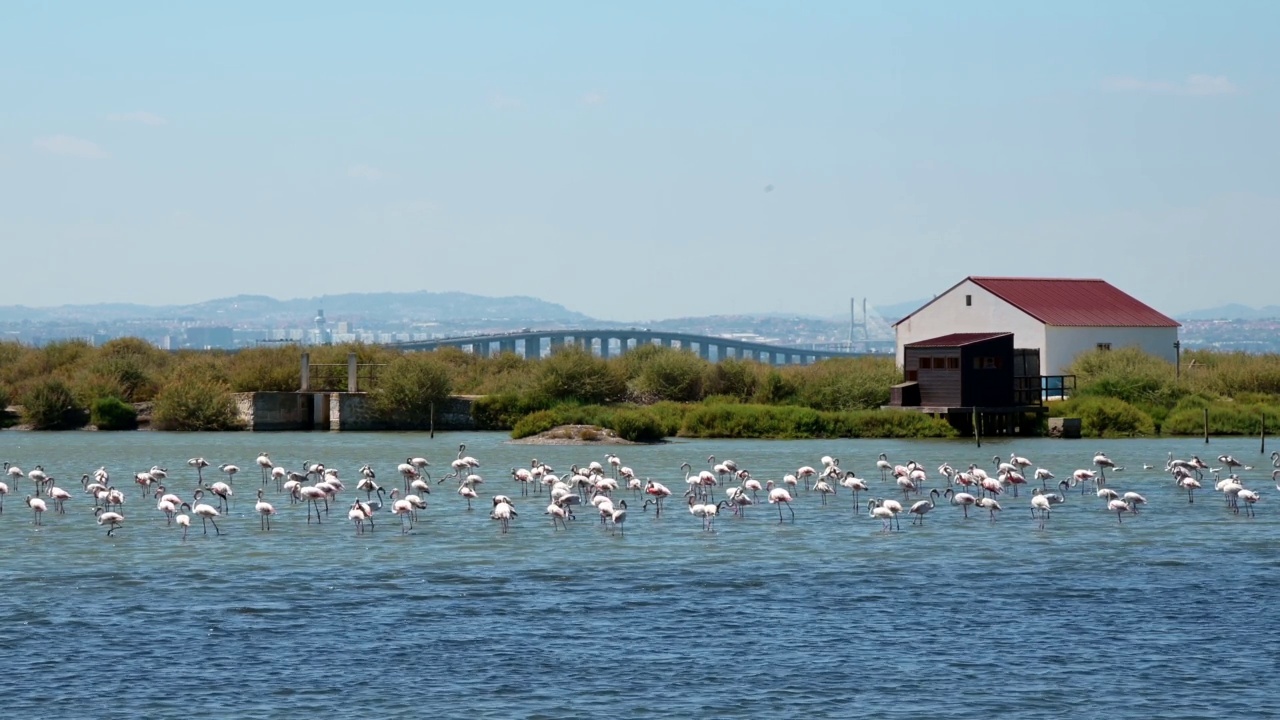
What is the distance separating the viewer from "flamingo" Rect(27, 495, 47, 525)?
31047 mm

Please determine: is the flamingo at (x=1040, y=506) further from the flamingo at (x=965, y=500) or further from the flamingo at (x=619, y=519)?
the flamingo at (x=619, y=519)

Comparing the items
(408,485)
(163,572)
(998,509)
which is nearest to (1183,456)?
(998,509)

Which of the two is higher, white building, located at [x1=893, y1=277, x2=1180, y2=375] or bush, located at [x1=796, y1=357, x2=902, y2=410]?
white building, located at [x1=893, y1=277, x2=1180, y2=375]

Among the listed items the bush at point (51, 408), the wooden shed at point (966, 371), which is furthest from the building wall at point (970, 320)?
the bush at point (51, 408)

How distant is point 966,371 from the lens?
60938 mm

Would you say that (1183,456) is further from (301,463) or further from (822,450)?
(301,463)

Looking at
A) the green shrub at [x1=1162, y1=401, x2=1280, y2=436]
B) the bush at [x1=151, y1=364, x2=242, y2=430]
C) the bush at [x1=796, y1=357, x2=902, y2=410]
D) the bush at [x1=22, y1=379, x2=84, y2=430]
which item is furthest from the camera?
the bush at [x1=22, y1=379, x2=84, y2=430]

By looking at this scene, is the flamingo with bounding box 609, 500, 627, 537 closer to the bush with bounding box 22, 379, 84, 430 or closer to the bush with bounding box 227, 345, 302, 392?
the bush with bounding box 227, 345, 302, 392

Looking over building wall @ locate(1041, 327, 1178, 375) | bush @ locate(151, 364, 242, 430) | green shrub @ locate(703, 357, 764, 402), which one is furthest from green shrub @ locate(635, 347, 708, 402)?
bush @ locate(151, 364, 242, 430)

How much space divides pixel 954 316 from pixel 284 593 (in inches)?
2079

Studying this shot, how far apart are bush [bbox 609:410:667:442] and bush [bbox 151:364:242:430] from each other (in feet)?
58.3

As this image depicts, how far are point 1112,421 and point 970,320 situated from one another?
1048 centimetres

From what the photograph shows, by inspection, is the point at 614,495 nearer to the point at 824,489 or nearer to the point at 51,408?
the point at 824,489

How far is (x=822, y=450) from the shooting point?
5441 cm
